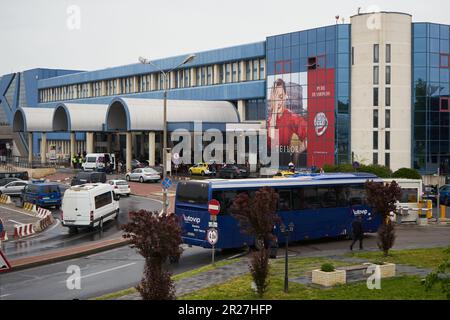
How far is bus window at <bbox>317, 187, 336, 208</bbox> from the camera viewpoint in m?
26.4

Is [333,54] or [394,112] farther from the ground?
[333,54]

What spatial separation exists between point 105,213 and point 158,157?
168 ft

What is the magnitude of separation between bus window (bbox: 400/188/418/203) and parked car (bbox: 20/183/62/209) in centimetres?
2205

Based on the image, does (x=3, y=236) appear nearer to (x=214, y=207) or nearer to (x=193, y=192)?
(x=193, y=192)

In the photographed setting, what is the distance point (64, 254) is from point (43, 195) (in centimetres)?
1773

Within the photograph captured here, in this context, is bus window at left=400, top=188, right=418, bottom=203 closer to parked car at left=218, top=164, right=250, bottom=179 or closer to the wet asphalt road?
the wet asphalt road

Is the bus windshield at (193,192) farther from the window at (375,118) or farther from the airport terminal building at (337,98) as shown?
the window at (375,118)

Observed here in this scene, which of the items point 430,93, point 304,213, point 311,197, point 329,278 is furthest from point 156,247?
point 430,93

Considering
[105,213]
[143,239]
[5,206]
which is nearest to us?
[143,239]

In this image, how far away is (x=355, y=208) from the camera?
1091 inches

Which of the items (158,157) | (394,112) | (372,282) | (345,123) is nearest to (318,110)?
(345,123)

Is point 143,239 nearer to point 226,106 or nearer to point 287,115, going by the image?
point 287,115

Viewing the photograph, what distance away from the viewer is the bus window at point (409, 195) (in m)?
34.2

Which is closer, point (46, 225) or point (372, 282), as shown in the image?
point (372, 282)
